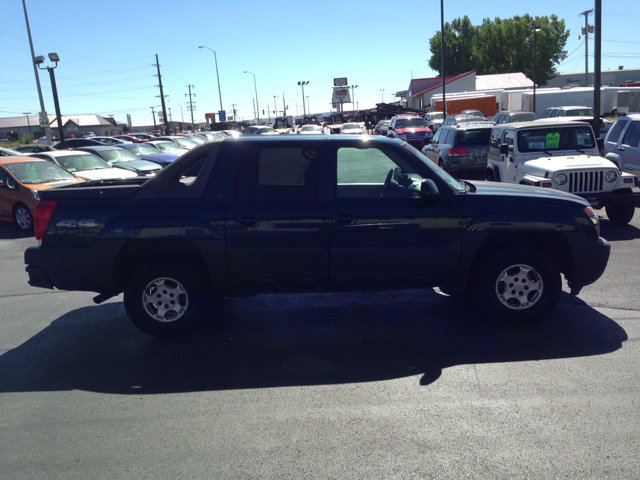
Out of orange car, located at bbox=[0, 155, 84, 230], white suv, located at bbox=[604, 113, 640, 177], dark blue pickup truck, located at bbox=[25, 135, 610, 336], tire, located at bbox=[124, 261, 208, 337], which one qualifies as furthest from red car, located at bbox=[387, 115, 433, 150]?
tire, located at bbox=[124, 261, 208, 337]

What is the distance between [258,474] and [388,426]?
95cm

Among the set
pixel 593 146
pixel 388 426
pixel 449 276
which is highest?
pixel 593 146

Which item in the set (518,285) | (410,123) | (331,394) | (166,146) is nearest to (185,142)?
(166,146)

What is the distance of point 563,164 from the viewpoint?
9523 millimetres

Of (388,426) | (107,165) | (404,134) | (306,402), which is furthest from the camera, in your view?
(404,134)

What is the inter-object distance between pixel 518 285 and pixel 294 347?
2.21 m

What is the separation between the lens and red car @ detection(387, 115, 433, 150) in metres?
27.3

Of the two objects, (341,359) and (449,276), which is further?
(449,276)

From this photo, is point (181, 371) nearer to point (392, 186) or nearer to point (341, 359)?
point (341, 359)

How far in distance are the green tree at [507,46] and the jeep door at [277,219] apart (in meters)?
80.9

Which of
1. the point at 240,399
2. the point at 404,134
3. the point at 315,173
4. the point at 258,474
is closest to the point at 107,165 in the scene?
the point at 315,173

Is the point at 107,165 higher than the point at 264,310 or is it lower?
higher

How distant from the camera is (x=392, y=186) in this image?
5355mm

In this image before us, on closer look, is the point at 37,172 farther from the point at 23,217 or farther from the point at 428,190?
the point at 428,190
